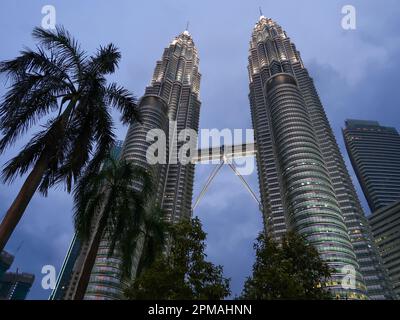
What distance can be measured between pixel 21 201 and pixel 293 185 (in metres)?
129

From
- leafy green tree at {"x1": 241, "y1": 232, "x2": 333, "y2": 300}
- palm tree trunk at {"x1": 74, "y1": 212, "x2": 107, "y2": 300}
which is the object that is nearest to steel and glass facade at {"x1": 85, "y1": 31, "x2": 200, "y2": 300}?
palm tree trunk at {"x1": 74, "y1": 212, "x2": 107, "y2": 300}

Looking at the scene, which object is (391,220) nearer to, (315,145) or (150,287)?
(315,145)

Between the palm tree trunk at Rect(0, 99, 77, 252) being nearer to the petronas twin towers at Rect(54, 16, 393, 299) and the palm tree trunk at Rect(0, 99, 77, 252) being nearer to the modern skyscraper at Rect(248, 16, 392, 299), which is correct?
the petronas twin towers at Rect(54, 16, 393, 299)

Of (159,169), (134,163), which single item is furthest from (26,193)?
(159,169)

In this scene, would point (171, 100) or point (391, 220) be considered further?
point (171, 100)

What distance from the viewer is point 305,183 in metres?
129

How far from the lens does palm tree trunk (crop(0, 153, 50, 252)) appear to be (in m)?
9.62

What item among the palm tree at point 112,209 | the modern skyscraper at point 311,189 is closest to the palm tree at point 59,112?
the palm tree at point 112,209

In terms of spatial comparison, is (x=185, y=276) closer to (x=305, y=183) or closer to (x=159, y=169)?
(x=305, y=183)

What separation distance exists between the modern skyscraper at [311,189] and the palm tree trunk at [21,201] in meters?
101

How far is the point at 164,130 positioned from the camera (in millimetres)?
166625
